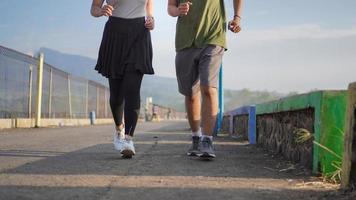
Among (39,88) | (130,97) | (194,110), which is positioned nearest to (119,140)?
(130,97)

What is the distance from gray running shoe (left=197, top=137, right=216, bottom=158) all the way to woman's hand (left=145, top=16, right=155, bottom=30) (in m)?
1.18

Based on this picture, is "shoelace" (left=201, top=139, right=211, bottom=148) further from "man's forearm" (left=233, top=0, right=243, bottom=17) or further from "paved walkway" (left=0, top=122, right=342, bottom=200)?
"man's forearm" (left=233, top=0, right=243, bottom=17)

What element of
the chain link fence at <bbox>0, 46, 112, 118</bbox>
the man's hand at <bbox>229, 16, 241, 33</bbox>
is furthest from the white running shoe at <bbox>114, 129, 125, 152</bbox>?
the chain link fence at <bbox>0, 46, 112, 118</bbox>

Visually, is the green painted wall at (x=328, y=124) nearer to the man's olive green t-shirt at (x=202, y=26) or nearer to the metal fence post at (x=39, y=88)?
the man's olive green t-shirt at (x=202, y=26)

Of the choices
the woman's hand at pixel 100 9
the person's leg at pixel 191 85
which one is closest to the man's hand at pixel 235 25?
the person's leg at pixel 191 85

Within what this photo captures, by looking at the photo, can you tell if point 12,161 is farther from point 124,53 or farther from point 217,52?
point 217,52

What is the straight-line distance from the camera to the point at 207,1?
4.95m

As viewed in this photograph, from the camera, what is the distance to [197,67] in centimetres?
495

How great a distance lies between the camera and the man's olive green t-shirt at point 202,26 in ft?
15.9

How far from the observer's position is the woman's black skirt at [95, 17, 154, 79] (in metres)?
4.93

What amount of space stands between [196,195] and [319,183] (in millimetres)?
883

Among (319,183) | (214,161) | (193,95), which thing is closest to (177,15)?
(193,95)

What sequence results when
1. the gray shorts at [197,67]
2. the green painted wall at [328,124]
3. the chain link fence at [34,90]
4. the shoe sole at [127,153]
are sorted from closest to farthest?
the green painted wall at [328,124] → the shoe sole at [127,153] → the gray shorts at [197,67] → the chain link fence at [34,90]

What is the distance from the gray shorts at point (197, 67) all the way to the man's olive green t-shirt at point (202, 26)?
56 mm
